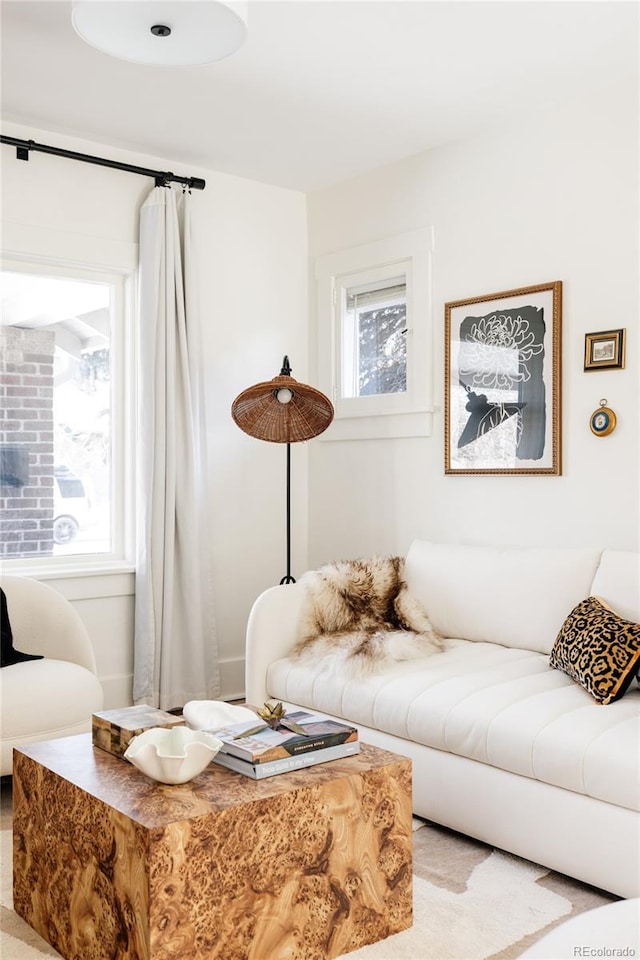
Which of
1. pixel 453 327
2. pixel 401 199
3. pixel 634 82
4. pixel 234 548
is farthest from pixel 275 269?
pixel 634 82

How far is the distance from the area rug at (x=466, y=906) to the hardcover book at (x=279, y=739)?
1.36ft

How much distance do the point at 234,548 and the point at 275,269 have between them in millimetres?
1491

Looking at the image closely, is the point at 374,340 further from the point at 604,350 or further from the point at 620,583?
the point at 620,583

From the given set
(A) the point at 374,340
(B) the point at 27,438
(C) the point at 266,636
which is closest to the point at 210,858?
(C) the point at 266,636

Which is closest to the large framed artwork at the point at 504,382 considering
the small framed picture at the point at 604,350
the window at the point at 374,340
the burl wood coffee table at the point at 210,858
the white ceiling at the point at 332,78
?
the small framed picture at the point at 604,350

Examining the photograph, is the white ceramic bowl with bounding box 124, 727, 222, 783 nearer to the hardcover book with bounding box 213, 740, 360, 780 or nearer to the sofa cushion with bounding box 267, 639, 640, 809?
the hardcover book with bounding box 213, 740, 360, 780

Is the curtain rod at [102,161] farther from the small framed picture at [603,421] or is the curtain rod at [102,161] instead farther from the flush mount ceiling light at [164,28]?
the small framed picture at [603,421]

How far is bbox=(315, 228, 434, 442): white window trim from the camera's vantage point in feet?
13.5

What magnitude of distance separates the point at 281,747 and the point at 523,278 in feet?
7.88

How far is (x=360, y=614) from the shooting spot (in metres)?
3.41

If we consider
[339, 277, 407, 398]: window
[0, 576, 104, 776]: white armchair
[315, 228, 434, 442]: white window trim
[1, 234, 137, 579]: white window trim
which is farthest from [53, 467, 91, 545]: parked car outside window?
[339, 277, 407, 398]: window

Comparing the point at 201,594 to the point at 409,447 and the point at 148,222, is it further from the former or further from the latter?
the point at 148,222

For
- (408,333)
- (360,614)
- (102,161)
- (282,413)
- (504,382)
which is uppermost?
(102,161)

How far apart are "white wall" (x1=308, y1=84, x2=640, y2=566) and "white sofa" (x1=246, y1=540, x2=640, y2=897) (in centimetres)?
30
